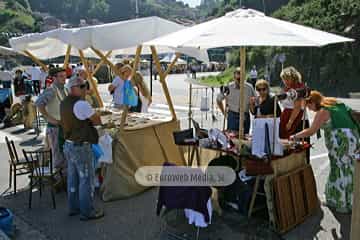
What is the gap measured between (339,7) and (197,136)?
72.6ft

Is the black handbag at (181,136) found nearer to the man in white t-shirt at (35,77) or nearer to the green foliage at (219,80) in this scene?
the man in white t-shirt at (35,77)

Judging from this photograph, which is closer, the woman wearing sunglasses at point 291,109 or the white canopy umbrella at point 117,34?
the woman wearing sunglasses at point 291,109

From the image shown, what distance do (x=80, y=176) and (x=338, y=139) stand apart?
333cm

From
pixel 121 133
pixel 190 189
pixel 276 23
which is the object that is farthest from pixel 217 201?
pixel 276 23

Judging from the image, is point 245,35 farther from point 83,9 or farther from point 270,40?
point 83,9

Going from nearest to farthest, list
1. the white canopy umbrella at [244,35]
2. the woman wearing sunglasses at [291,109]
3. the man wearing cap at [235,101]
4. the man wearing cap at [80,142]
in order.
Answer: the white canopy umbrella at [244,35] < the man wearing cap at [80,142] < the woman wearing sunglasses at [291,109] < the man wearing cap at [235,101]

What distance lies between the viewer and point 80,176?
478 centimetres

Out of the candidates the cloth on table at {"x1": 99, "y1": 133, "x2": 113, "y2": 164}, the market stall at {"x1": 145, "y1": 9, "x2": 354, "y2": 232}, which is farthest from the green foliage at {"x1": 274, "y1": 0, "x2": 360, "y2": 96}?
the cloth on table at {"x1": 99, "y1": 133, "x2": 113, "y2": 164}

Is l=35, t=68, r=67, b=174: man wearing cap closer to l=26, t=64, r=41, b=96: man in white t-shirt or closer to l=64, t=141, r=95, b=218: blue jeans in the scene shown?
l=64, t=141, r=95, b=218: blue jeans

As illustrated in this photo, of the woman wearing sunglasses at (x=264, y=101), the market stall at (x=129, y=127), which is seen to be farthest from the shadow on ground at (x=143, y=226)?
the woman wearing sunglasses at (x=264, y=101)

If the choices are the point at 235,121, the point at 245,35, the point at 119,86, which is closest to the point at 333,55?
the point at 235,121

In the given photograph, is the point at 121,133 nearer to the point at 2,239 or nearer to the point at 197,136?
the point at 197,136

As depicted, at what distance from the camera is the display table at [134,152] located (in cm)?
559

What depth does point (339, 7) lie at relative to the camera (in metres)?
23.9
